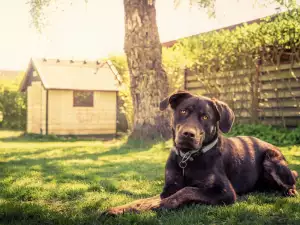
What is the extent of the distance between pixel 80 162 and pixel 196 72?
728 centimetres

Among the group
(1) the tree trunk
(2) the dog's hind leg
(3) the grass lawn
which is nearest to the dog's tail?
(3) the grass lawn

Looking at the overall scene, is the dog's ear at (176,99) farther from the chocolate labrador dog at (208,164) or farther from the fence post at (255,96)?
the fence post at (255,96)

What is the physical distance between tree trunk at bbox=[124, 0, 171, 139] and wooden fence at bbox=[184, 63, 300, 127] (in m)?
2.42

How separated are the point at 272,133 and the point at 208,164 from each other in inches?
299

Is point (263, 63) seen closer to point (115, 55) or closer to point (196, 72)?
point (196, 72)

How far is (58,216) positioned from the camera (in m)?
3.72

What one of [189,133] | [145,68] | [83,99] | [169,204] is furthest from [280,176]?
[83,99]

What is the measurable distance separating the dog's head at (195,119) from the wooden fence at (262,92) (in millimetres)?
8021

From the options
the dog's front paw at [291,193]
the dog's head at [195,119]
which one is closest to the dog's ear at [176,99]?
the dog's head at [195,119]

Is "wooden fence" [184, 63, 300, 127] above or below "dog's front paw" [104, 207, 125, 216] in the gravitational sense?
above

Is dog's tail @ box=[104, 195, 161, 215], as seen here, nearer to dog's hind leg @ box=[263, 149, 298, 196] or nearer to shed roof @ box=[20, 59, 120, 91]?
dog's hind leg @ box=[263, 149, 298, 196]

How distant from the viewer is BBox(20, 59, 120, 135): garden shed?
58.6 feet

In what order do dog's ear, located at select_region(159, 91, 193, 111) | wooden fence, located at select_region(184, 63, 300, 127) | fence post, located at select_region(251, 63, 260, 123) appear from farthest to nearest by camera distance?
fence post, located at select_region(251, 63, 260, 123)
wooden fence, located at select_region(184, 63, 300, 127)
dog's ear, located at select_region(159, 91, 193, 111)

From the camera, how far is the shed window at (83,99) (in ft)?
66.7
